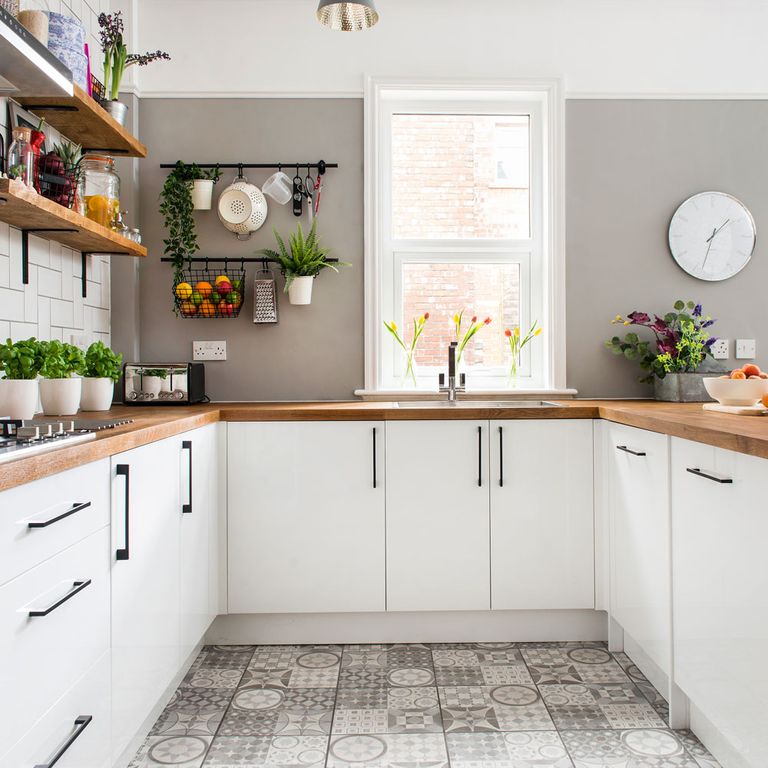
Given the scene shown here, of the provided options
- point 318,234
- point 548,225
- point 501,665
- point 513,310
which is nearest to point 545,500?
point 501,665

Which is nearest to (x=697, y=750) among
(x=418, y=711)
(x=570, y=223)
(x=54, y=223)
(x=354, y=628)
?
(x=418, y=711)

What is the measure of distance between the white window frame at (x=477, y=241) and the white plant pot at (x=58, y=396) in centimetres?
128

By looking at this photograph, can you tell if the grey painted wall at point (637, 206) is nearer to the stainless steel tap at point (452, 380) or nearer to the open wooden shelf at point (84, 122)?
the stainless steel tap at point (452, 380)

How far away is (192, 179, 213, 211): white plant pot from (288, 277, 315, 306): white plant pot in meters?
0.51

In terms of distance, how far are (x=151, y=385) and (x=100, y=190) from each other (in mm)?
767

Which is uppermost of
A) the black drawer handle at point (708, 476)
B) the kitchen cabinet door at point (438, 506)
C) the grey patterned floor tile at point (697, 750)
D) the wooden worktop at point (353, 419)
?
the wooden worktop at point (353, 419)

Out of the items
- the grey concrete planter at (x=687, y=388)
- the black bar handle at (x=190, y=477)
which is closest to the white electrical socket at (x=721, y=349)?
the grey concrete planter at (x=687, y=388)

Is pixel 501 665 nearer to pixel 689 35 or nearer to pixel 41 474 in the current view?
pixel 41 474

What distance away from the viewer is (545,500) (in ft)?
7.88

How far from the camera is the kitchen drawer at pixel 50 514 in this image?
104 centimetres

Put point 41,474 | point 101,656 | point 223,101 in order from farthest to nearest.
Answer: point 223,101
point 101,656
point 41,474

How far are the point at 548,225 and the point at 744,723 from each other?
84.7 inches

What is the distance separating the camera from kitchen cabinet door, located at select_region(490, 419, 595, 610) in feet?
7.88

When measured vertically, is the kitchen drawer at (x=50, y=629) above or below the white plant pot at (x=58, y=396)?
below
